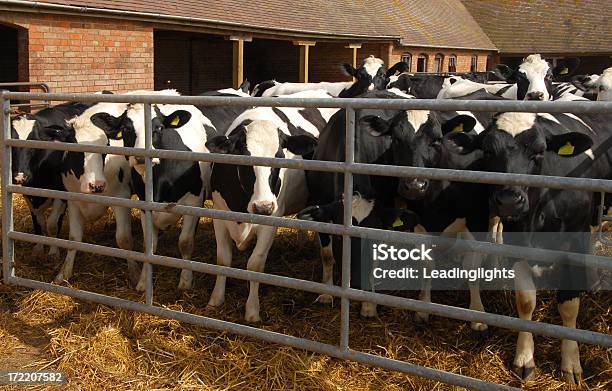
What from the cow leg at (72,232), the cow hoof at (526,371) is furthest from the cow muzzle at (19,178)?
the cow hoof at (526,371)

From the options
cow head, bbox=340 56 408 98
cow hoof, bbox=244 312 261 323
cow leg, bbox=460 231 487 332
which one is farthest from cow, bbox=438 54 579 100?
cow hoof, bbox=244 312 261 323

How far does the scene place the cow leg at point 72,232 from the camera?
19.5ft

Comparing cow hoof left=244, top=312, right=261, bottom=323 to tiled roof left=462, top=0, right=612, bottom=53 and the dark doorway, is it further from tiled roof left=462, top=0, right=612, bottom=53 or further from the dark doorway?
tiled roof left=462, top=0, right=612, bottom=53

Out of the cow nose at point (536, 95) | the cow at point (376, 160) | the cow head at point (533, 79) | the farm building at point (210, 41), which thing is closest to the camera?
the cow at point (376, 160)

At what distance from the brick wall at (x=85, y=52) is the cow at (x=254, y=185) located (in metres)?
7.16

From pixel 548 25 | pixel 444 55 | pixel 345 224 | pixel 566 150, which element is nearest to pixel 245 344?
pixel 345 224

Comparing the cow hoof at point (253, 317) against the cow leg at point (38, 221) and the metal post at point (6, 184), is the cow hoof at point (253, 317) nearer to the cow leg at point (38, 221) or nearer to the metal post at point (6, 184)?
the metal post at point (6, 184)

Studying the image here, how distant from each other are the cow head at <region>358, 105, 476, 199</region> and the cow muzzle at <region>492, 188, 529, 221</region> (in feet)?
3.10

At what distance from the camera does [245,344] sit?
175 inches

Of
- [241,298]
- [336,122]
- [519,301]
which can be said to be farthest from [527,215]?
[241,298]

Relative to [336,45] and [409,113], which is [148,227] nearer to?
[409,113]

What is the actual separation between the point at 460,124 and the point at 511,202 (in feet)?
3.53

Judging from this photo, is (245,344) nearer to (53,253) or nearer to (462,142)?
(462,142)

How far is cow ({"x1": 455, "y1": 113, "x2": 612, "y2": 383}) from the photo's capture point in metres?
3.95
